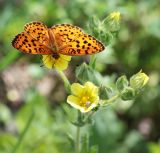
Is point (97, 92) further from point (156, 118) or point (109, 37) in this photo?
point (156, 118)

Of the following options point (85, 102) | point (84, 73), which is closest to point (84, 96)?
point (85, 102)

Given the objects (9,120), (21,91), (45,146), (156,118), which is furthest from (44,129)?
(156,118)

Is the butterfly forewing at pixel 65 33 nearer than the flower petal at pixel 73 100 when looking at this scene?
Yes

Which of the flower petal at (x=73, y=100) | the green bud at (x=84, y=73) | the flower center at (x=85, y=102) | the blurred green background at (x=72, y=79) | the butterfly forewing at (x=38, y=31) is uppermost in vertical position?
the butterfly forewing at (x=38, y=31)

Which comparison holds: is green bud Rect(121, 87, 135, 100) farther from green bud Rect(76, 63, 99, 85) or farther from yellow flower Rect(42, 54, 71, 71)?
yellow flower Rect(42, 54, 71, 71)

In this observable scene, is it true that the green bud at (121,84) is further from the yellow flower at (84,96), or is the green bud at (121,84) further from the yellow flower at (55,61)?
the yellow flower at (55,61)

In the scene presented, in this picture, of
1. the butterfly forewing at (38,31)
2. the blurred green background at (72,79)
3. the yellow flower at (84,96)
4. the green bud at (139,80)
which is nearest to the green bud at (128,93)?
the green bud at (139,80)

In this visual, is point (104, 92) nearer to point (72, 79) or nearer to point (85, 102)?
point (85, 102)
